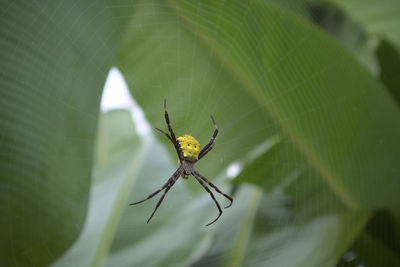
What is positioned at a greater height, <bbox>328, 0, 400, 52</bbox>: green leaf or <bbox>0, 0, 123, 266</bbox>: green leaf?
<bbox>0, 0, 123, 266</bbox>: green leaf

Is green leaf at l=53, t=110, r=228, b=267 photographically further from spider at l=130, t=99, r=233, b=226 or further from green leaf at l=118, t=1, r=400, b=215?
green leaf at l=118, t=1, r=400, b=215

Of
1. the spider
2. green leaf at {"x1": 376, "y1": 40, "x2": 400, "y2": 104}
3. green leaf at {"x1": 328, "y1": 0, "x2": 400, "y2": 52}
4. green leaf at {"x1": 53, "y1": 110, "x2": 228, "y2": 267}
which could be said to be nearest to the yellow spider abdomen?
the spider

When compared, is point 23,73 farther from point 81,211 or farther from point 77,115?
point 81,211

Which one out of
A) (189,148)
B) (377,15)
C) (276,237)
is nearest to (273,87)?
(189,148)

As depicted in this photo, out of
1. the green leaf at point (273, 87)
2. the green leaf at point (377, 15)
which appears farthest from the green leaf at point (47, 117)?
the green leaf at point (377, 15)

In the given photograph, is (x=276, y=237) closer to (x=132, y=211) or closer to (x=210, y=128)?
(x=210, y=128)

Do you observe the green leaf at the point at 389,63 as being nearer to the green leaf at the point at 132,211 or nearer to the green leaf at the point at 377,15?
the green leaf at the point at 377,15
